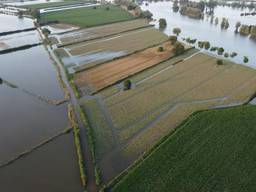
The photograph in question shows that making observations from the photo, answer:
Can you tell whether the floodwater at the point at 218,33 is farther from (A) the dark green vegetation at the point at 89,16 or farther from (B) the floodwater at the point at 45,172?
(B) the floodwater at the point at 45,172

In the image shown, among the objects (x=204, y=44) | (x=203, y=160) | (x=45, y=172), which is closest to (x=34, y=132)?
(x=45, y=172)

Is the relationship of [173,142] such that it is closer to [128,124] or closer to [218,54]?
[128,124]

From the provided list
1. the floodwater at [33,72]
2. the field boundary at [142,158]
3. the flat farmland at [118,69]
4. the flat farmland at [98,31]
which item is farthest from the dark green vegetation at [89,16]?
the field boundary at [142,158]

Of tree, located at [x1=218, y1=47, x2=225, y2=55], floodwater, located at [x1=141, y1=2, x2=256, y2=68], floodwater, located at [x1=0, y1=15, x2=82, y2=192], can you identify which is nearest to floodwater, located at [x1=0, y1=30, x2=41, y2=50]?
floodwater, located at [x1=0, y1=15, x2=82, y2=192]

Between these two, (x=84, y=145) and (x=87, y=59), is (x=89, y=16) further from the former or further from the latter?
(x=84, y=145)

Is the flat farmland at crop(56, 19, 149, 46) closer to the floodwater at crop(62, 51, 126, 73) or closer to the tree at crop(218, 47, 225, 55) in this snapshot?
the floodwater at crop(62, 51, 126, 73)

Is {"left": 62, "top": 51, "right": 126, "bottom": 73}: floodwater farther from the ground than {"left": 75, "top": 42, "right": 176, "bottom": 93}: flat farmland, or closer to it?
farther from the ground
